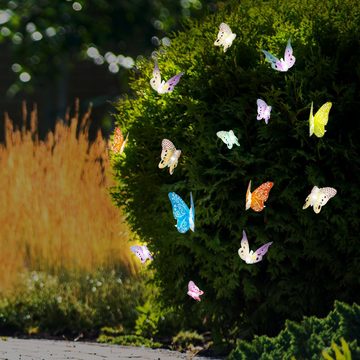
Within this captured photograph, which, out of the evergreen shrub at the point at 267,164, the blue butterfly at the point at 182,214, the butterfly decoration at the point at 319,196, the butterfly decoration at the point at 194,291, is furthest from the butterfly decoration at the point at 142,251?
the butterfly decoration at the point at 319,196

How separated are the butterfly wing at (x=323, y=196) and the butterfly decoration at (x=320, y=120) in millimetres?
331

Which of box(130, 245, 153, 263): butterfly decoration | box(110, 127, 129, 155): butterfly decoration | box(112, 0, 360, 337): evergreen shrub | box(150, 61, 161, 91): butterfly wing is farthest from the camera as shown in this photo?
box(130, 245, 153, 263): butterfly decoration

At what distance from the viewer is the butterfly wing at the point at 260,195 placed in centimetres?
570

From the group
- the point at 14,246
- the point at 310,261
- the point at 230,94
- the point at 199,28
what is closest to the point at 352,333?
the point at 310,261

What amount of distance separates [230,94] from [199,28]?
2.37ft

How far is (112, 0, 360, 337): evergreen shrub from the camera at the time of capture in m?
5.82

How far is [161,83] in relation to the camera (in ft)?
20.9

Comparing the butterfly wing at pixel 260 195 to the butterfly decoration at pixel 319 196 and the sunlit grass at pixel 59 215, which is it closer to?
the butterfly decoration at pixel 319 196

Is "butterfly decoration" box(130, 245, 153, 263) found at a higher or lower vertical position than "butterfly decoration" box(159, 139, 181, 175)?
lower

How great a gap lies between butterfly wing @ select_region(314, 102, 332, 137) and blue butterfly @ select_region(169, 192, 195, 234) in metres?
0.91

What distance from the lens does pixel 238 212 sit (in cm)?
598

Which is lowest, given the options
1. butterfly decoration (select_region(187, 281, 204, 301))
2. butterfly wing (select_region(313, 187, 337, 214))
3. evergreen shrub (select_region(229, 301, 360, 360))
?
evergreen shrub (select_region(229, 301, 360, 360))

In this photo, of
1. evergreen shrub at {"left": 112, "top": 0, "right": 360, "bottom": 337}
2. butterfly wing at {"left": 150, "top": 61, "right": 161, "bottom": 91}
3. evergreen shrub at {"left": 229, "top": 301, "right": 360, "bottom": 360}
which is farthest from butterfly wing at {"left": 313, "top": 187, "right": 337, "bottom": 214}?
butterfly wing at {"left": 150, "top": 61, "right": 161, "bottom": 91}

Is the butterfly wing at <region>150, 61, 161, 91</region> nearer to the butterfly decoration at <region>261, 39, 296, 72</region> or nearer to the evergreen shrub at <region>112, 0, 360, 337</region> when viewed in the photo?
the evergreen shrub at <region>112, 0, 360, 337</region>
